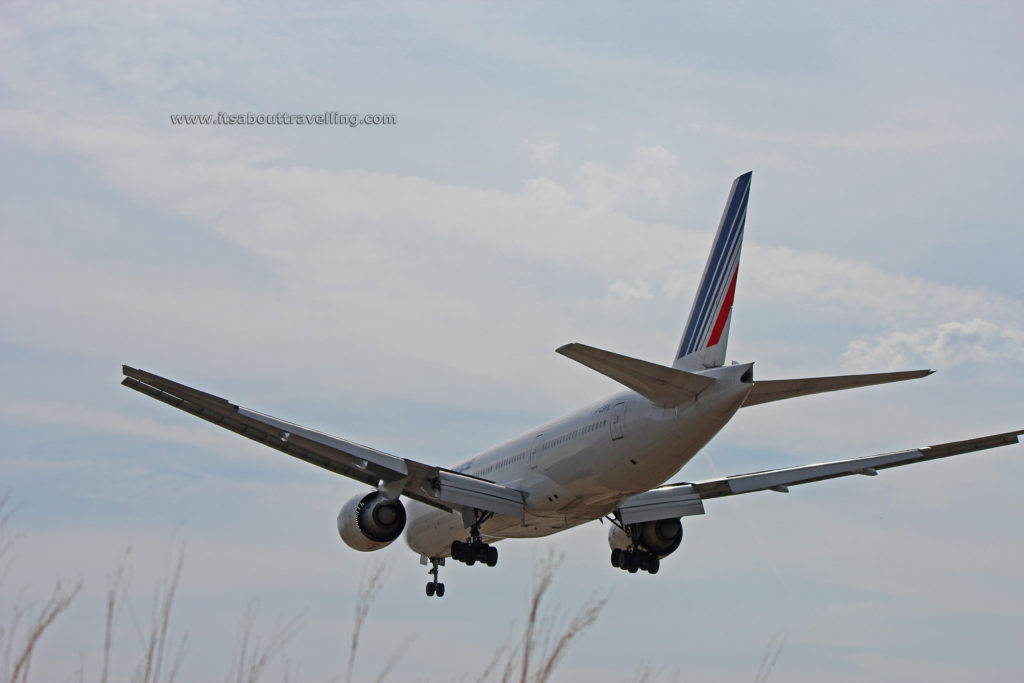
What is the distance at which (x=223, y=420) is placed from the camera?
23.6 meters

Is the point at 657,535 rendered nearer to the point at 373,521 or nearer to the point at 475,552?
the point at 475,552

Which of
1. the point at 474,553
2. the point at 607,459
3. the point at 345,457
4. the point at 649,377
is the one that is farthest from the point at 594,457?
the point at 345,457

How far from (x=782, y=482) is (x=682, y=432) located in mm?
8508

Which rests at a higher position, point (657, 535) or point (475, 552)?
point (657, 535)

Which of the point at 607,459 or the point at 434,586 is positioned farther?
the point at 434,586

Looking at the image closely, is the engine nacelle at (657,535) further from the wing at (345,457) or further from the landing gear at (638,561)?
the wing at (345,457)

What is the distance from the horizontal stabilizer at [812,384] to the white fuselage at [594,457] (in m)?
0.37

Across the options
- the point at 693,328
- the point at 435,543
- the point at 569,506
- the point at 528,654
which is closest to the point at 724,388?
the point at 693,328

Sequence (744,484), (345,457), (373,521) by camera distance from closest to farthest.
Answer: (345,457)
(373,521)
(744,484)

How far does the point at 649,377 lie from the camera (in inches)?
796

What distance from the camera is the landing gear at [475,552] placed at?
26.8 meters

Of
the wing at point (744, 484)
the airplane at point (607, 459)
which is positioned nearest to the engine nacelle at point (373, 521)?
the airplane at point (607, 459)

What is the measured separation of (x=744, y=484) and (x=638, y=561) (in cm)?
349

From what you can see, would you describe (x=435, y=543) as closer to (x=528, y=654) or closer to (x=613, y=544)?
(x=613, y=544)
